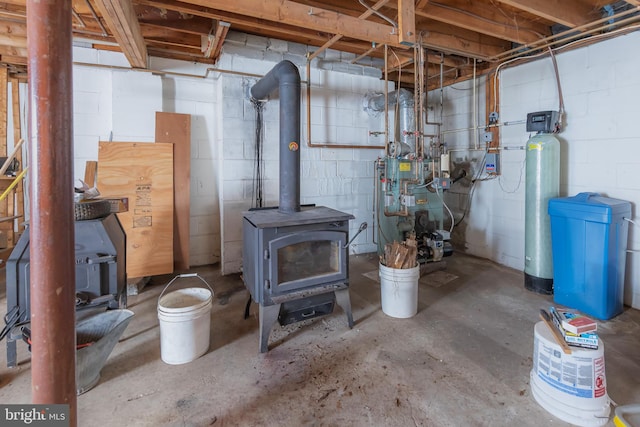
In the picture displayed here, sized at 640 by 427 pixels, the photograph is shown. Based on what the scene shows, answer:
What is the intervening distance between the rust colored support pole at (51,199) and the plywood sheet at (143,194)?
2.30 metres

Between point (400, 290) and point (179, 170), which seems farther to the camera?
point (179, 170)

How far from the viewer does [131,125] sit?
347cm

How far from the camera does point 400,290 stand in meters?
2.49

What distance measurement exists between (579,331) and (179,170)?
11.8 ft

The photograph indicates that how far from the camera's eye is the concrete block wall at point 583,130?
2.67m

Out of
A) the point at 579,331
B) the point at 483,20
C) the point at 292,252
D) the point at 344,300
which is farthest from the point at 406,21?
the point at 579,331

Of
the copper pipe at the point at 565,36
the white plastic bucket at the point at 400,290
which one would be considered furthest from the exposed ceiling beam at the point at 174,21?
the copper pipe at the point at 565,36

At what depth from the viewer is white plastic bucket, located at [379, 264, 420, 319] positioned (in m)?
2.45

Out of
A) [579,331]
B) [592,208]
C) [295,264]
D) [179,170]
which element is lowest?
[579,331]

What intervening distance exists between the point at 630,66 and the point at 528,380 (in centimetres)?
265

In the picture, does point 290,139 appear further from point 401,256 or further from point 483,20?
point 483,20

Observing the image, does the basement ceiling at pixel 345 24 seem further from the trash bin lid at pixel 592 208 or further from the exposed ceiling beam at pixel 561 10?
the trash bin lid at pixel 592 208

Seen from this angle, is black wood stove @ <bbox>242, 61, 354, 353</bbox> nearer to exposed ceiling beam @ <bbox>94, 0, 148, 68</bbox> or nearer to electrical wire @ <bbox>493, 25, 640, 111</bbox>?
exposed ceiling beam @ <bbox>94, 0, 148, 68</bbox>

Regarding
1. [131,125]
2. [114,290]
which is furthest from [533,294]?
[131,125]
